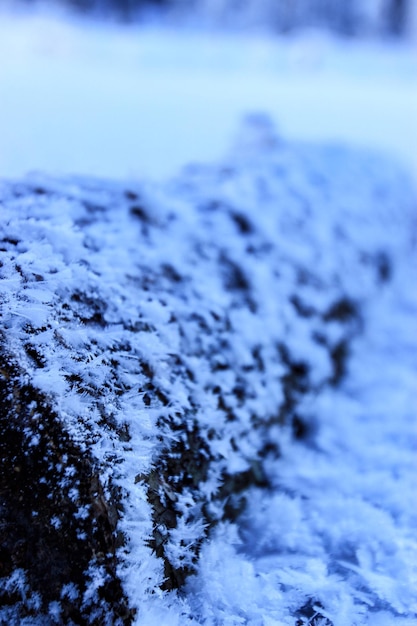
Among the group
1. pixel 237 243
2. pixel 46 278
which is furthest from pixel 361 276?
pixel 46 278

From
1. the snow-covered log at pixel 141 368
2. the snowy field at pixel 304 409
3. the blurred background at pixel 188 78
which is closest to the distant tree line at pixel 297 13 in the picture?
the blurred background at pixel 188 78

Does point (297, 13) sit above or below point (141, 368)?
above

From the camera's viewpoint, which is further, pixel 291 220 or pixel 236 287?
pixel 291 220

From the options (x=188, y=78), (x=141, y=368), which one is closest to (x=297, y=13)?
(x=188, y=78)

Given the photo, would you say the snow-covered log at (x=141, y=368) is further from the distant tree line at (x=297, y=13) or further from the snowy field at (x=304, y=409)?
the distant tree line at (x=297, y=13)

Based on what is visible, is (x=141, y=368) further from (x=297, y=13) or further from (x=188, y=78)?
(x=297, y=13)

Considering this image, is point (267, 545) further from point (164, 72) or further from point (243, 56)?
point (243, 56)
